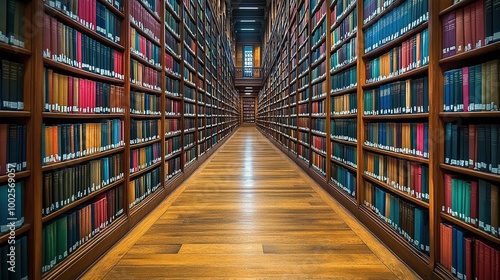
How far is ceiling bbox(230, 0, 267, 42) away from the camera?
19.3m

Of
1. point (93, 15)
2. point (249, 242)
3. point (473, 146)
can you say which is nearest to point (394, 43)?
point (473, 146)

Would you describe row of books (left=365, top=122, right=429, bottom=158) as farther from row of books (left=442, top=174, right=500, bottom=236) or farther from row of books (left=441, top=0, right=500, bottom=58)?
row of books (left=441, top=0, right=500, bottom=58)

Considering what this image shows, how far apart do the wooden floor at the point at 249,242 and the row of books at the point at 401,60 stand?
4.58 ft

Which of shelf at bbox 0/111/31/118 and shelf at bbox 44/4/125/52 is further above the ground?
shelf at bbox 44/4/125/52

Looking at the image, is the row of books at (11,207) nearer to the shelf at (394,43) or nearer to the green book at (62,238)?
the green book at (62,238)

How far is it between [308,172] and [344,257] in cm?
Answer: 332

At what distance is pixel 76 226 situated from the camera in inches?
83.1

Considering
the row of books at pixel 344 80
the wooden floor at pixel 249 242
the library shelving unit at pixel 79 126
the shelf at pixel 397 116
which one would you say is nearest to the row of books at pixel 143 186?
the library shelving unit at pixel 79 126

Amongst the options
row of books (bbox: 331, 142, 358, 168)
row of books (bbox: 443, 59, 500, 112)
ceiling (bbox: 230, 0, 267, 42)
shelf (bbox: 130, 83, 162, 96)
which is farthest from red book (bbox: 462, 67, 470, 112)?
ceiling (bbox: 230, 0, 267, 42)

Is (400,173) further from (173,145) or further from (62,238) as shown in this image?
(173,145)

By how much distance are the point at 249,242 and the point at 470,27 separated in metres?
2.07

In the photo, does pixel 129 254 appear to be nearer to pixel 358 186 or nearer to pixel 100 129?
pixel 100 129

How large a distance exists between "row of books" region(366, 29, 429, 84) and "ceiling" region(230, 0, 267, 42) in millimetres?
17693

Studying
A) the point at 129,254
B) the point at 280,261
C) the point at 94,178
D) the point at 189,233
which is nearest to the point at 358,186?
the point at 280,261
